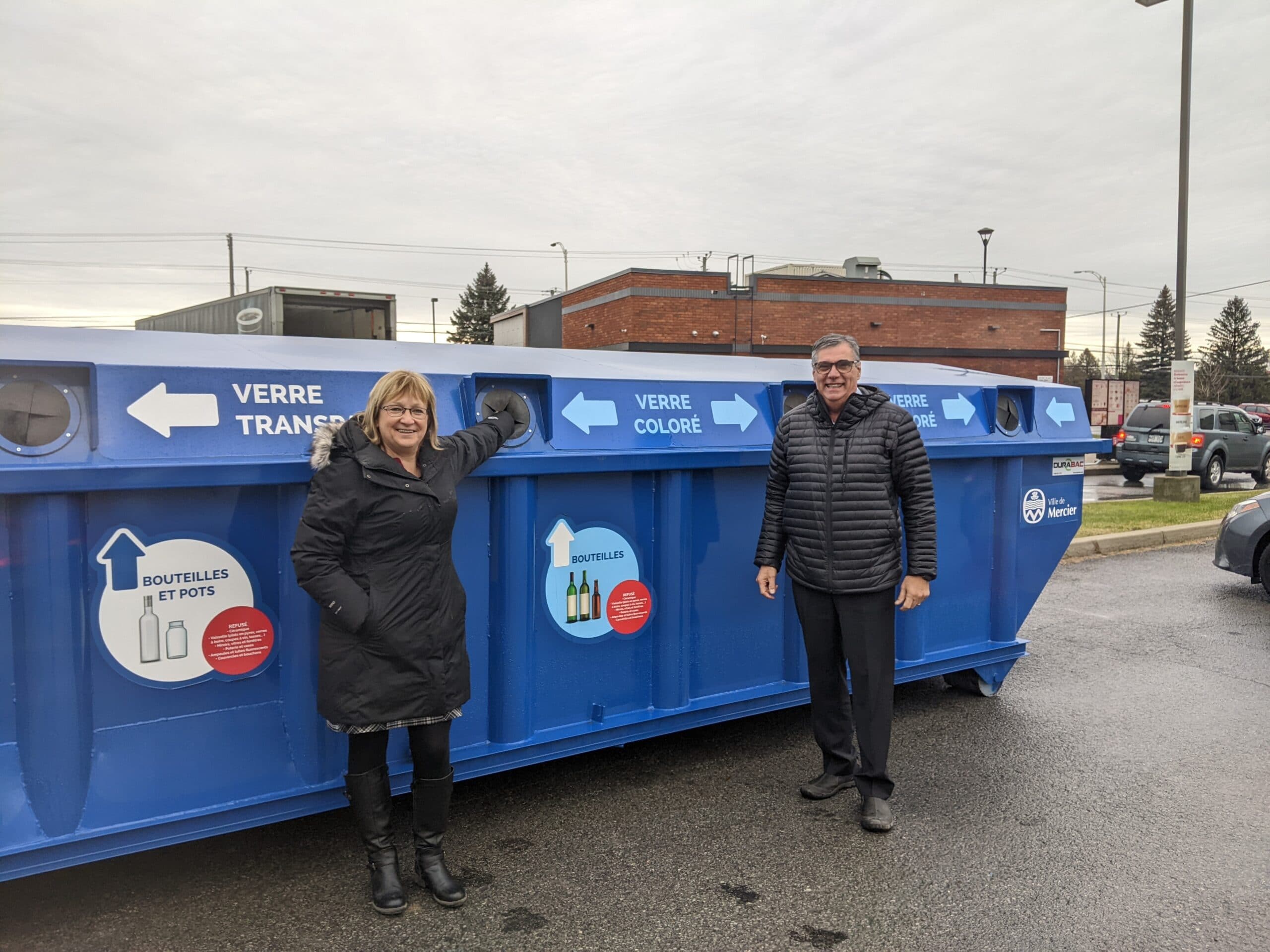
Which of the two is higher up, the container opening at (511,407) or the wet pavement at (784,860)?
the container opening at (511,407)

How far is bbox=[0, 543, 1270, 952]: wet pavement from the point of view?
2961 mm

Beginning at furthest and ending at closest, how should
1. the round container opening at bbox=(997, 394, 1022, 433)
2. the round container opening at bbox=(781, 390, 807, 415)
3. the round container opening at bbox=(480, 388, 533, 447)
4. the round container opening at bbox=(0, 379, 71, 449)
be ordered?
the round container opening at bbox=(997, 394, 1022, 433), the round container opening at bbox=(781, 390, 807, 415), the round container opening at bbox=(480, 388, 533, 447), the round container opening at bbox=(0, 379, 71, 449)

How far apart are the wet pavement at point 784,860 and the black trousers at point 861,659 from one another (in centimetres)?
26

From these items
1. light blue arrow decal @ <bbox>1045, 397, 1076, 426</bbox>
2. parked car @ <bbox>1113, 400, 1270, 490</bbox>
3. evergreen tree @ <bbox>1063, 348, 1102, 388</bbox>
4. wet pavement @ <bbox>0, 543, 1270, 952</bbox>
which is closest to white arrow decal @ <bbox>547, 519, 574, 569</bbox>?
wet pavement @ <bbox>0, 543, 1270, 952</bbox>

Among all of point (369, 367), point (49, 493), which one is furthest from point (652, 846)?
point (49, 493)

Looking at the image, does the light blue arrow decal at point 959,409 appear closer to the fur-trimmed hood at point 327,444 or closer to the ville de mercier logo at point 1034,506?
the ville de mercier logo at point 1034,506

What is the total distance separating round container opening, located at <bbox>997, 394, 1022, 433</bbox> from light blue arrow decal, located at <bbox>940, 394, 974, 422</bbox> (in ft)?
0.74

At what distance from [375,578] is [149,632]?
0.73 metres

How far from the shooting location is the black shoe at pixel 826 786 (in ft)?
13.1

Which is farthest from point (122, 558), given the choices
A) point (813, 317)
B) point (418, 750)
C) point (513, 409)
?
point (813, 317)

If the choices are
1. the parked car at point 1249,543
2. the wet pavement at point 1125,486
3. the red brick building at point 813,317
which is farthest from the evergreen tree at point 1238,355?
the parked car at point 1249,543

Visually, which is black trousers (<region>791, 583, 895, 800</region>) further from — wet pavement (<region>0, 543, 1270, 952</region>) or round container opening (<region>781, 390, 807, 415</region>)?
round container opening (<region>781, 390, 807, 415</region>)

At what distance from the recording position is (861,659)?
3.84m

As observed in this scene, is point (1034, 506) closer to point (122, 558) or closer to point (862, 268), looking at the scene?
point (122, 558)
